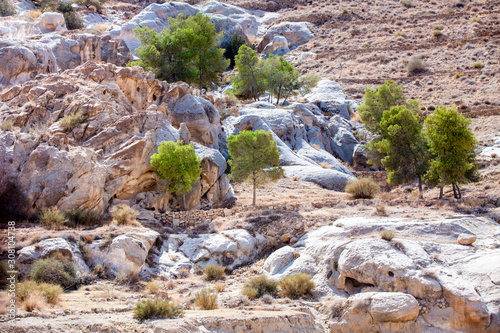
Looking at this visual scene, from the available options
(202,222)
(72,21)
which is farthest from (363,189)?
(72,21)

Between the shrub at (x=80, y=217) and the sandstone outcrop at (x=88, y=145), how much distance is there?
1.25ft

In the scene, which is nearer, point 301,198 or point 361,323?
point 361,323

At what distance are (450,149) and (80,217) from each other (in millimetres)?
17062

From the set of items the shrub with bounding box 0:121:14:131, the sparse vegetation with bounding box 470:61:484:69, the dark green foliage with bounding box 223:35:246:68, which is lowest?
the shrub with bounding box 0:121:14:131

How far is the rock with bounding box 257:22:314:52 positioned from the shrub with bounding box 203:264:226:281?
52.0 metres

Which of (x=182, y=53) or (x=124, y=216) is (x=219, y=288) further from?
(x=182, y=53)

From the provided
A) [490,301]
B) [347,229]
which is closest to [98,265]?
[347,229]

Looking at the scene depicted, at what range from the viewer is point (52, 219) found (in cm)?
1559

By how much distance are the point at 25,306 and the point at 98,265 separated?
14.3ft

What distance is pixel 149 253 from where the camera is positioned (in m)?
15.8

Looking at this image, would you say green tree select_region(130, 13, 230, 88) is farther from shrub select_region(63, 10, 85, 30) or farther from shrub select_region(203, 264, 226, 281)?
shrub select_region(203, 264, 226, 281)

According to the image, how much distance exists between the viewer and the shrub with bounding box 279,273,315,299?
42.7 feet

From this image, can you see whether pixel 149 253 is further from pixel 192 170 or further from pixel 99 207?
pixel 192 170

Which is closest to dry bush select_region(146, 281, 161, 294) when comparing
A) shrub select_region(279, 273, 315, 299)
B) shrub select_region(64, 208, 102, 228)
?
shrub select_region(279, 273, 315, 299)
